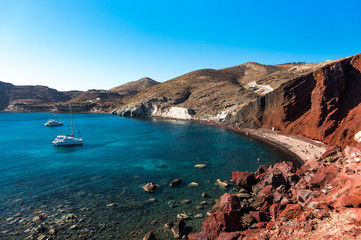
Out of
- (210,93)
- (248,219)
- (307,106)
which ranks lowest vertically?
(248,219)

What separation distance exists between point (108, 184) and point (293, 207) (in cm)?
2339

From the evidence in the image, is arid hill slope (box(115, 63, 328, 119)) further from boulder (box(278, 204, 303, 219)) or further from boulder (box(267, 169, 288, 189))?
boulder (box(278, 204, 303, 219))

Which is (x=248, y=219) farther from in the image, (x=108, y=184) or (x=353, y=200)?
(x=108, y=184)

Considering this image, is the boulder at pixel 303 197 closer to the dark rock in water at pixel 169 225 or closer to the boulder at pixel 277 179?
the boulder at pixel 277 179

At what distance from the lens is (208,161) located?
38.8 meters

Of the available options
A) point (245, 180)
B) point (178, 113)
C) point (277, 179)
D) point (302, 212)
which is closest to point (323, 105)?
point (277, 179)

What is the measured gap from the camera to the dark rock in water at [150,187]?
26109mm

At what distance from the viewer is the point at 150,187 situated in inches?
1038

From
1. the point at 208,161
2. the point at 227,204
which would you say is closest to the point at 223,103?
the point at 208,161

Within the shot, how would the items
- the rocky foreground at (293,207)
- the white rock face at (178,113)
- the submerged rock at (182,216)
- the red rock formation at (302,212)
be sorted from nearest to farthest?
the red rock formation at (302,212)
the rocky foreground at (293,207)
the submerged rock at (182,216)
the white rock face at (178,113)

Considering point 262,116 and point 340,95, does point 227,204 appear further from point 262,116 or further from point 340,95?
point 262,116

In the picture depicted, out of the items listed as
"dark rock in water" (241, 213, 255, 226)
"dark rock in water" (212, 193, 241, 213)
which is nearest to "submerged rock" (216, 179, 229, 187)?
"dark rock in water" (212, 193, 241, 213)

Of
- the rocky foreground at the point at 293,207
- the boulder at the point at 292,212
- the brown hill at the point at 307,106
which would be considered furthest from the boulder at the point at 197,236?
the brown hill at the point at 307,106

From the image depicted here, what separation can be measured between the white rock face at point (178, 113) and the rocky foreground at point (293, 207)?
84.7 m
